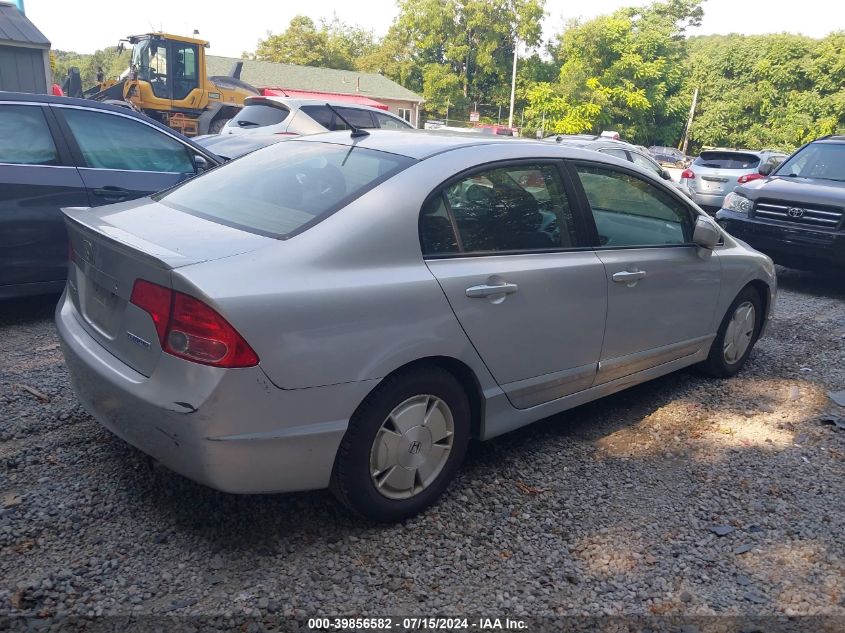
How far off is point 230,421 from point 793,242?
7281 millimetres

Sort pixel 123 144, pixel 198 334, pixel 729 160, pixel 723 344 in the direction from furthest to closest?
pixel 729 160 < pixel 123 144 < pixel 723 344 < pixel 198 334

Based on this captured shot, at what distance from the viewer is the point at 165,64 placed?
20.7 metres

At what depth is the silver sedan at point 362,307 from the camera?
2484 millimetres

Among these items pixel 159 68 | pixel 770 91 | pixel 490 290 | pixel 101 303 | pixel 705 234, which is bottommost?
pixel 101 303

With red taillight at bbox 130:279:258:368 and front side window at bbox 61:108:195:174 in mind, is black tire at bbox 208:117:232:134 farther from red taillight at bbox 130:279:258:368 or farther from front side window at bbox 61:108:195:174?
red taillight at bbox 130:279:258:368

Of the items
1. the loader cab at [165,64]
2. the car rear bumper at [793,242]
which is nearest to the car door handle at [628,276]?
the car rear bumper at [793,242]

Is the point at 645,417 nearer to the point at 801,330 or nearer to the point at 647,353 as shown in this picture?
the point at 647,353

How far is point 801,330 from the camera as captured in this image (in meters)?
6.45

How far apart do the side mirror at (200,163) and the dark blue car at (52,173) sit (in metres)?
0.40

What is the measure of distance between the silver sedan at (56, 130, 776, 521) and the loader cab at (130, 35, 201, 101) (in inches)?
753

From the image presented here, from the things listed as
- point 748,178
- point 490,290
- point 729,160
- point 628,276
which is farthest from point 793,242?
point 729,160

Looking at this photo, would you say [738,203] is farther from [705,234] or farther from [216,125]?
[216,125]

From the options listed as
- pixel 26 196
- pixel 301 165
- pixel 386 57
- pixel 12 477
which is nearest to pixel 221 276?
pixel 301 165

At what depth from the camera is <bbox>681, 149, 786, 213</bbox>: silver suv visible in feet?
46.6
